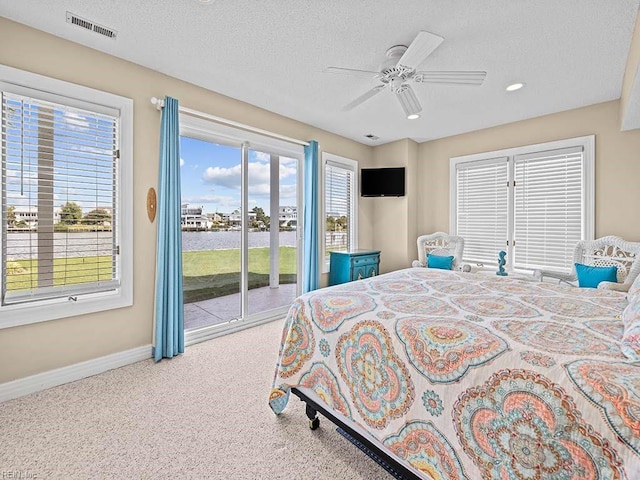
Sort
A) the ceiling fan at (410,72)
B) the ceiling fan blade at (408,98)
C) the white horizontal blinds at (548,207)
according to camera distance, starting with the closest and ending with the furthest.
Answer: the ceiling fan at (410,72) < the ceiling fan blade at (408,98) < the white horizontal blinds at (548,207)

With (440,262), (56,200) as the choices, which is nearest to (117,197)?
(56,200)

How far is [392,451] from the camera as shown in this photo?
1343 millimetres

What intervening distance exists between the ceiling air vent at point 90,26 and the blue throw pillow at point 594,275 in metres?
4.80

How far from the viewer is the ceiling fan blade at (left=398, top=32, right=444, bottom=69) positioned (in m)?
1.94

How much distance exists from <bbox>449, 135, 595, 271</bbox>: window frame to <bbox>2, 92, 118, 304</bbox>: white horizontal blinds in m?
4.52

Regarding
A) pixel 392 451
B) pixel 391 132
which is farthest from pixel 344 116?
pixel 392 451

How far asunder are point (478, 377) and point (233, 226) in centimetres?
310

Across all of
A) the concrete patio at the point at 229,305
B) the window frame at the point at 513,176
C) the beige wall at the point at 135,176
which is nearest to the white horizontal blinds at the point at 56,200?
the beige wall at the point at 135,176

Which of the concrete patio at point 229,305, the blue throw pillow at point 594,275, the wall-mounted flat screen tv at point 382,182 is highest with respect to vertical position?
the wall-mounted flat screen tv at point 382,182

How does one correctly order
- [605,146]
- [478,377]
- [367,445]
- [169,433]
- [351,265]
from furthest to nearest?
[351,265]
[605,146]
[169,433]
[367,445]
[478,377]

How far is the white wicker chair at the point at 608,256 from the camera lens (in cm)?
304

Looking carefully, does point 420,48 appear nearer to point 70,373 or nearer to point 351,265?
point 351,265

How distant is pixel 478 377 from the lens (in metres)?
1.11

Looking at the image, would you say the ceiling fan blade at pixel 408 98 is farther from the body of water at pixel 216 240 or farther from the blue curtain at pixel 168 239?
the body of water at pixel 216 240
